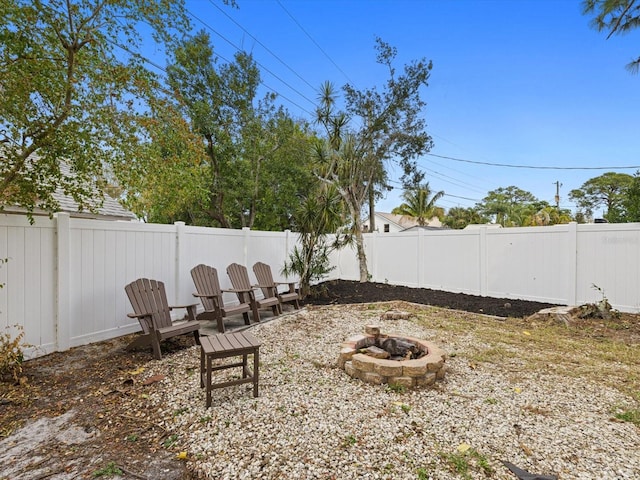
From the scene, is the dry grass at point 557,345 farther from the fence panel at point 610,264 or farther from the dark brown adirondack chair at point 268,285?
the dark brown adirondack chair at point 268,285

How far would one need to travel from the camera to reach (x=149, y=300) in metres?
3.83

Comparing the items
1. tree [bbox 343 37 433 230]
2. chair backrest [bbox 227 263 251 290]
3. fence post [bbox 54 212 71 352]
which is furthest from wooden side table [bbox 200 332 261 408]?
tree [bbox 343 37 433 230]

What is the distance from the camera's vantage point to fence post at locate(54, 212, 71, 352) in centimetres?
368

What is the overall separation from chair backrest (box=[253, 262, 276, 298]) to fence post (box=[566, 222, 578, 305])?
5.34 meters

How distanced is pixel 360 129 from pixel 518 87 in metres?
6.23

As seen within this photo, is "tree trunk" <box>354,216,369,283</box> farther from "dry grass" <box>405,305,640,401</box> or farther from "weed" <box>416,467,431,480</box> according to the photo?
"weed" <box>416,467,431,480</box>

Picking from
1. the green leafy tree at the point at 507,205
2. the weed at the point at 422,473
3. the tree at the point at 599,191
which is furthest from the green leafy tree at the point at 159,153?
the tree at the point at 599,191

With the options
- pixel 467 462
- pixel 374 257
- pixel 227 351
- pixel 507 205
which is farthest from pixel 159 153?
pixel 507 205

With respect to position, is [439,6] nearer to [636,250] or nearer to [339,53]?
[339,53]

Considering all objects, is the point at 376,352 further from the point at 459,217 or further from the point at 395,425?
the point at 459,217

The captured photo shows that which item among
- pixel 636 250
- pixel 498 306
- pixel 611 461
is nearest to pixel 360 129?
pixel 498 306

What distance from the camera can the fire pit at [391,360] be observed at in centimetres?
287

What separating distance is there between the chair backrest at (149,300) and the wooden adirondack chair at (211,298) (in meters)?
0.53

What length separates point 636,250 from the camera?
5219 mm
